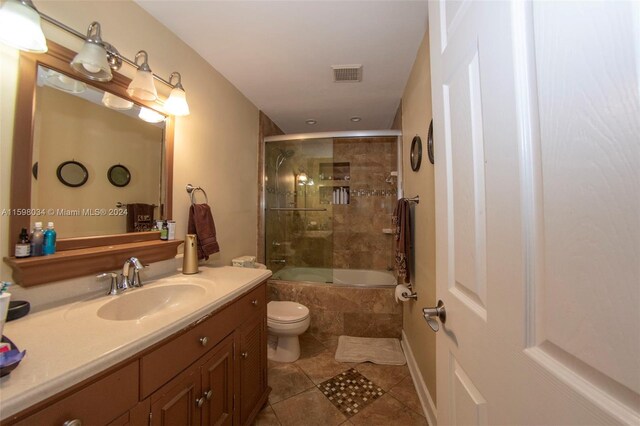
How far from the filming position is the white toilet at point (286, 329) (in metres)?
1.89

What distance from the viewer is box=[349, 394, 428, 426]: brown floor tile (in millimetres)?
1392

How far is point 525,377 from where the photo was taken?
396 millimetres

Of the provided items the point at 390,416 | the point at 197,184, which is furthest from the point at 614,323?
the point at 197,184

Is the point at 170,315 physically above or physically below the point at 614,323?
below

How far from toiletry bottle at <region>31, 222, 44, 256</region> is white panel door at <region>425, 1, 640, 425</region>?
4.85 ft

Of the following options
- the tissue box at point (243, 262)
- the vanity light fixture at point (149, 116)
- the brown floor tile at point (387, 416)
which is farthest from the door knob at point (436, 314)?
the vanity light fixture at point (149, 116)

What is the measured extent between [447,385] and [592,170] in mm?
722

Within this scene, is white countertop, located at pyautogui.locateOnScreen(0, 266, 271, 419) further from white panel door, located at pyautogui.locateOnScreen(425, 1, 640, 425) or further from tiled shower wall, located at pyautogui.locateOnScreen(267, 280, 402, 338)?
tiled shower wall, located at pyautogui.locateOnScreen(267, 280, 402, 338)

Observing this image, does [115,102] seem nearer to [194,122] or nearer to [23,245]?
[194,122]

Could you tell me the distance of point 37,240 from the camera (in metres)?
0.88

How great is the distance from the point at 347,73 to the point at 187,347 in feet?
6.95

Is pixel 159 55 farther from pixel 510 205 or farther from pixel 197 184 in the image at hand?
pixel 510 205

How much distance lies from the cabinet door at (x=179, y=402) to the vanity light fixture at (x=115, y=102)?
1.29 meters

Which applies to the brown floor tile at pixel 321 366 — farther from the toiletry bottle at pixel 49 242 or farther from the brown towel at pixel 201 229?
the toiletry bottle at pixel 49 242
